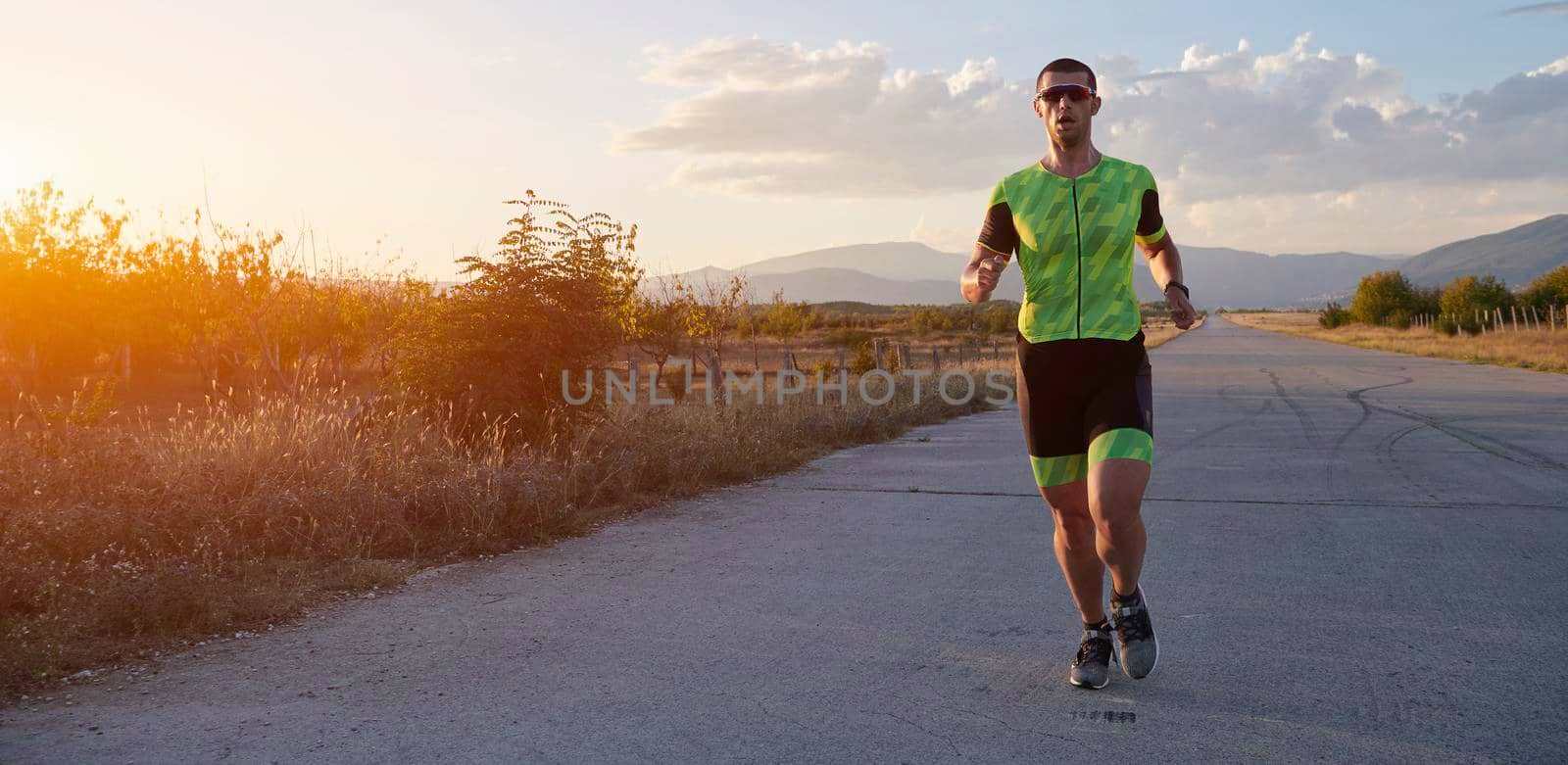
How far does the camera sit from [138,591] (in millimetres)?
4832

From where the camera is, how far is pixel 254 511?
6.34 metres

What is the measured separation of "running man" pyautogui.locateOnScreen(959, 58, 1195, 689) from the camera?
3754 millimetres

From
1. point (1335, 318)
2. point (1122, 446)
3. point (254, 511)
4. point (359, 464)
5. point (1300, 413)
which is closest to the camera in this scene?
point (1122, 446)

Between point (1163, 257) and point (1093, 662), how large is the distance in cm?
154

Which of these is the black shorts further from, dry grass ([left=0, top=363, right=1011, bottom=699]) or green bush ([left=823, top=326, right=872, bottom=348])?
green bush ([left=823, top=326, right=872, bottom=348])

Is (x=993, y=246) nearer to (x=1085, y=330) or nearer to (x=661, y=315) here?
(x=1085, y=330)

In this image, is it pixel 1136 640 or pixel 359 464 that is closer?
pixel 1136 640

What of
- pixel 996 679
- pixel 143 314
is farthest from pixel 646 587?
pixel 143 314

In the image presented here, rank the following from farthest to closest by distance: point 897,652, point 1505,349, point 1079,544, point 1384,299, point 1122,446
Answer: point 1384,299 < point 1505,349 < point 897,652 < point 1079,544 < point 1122,446

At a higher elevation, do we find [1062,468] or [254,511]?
[1062,468]

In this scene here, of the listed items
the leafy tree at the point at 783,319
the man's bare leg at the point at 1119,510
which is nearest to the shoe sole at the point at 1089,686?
the man's bare leg at the point at 1119,510

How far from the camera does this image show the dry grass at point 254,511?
188 inches

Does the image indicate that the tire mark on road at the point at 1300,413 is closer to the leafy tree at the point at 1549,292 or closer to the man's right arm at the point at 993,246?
the man's right arm at the point at 993,246

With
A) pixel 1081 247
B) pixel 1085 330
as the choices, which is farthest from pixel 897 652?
pixel 1081 247
